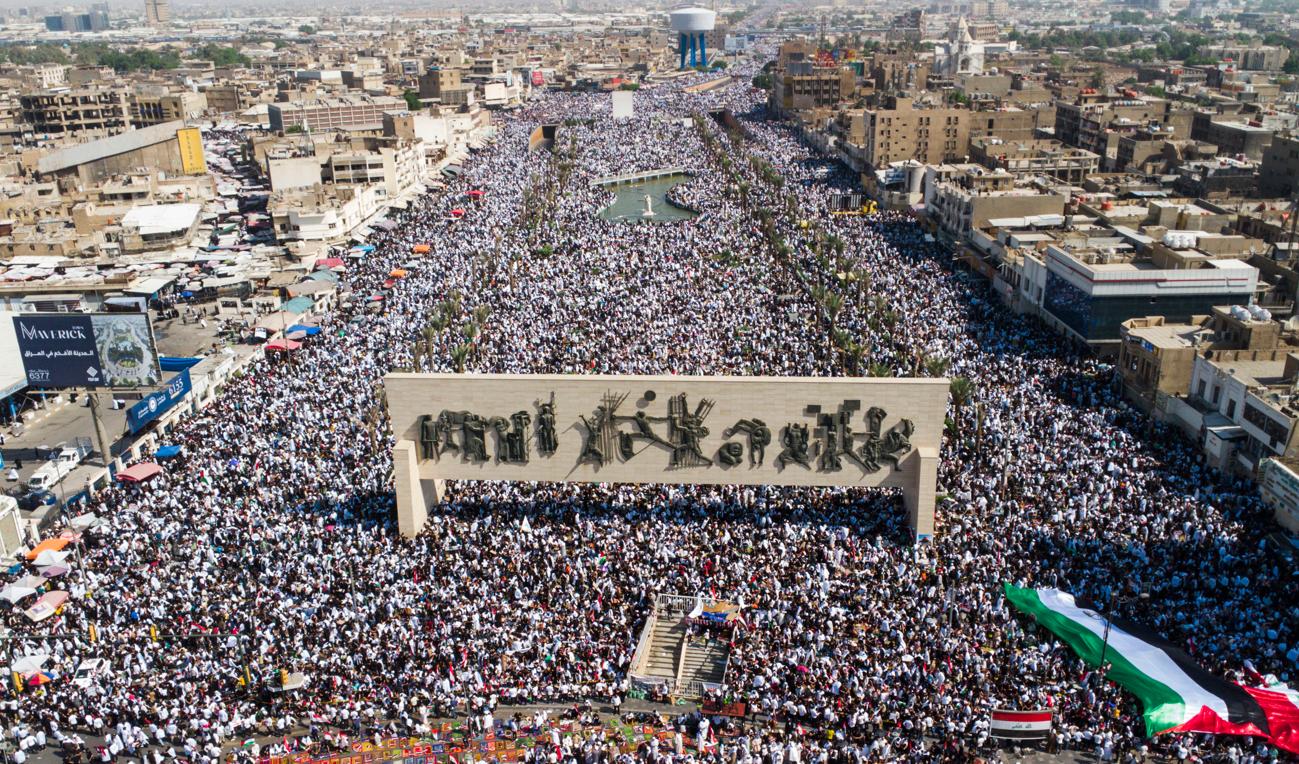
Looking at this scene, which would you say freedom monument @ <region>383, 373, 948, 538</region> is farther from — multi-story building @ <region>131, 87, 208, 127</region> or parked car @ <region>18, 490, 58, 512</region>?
multi-story building @ <region>131, 87, 208, 127</region>

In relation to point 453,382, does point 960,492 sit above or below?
below

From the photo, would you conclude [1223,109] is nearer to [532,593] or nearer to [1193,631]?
[1193,631]

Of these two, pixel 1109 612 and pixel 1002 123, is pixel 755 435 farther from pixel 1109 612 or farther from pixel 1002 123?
pixel 1002 123

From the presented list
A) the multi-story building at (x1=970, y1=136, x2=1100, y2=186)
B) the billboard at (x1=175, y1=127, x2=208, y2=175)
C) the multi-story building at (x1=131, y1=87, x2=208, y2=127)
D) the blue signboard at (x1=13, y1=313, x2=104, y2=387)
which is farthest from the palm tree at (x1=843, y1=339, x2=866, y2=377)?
the multi-story building at (x1=131, y1=87, x2=208, y2=127)

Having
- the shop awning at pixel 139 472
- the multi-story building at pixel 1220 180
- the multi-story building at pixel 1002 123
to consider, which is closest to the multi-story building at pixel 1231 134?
the multi-story building at pixel 1220 180

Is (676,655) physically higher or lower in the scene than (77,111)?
lower

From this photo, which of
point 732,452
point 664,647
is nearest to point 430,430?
point 732,452

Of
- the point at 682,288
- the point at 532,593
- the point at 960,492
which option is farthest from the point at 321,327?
the point at 960,492
